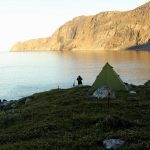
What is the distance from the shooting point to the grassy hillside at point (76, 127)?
2025cm

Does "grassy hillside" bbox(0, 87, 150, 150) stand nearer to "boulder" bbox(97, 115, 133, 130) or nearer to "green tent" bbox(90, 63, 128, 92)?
"boulder" bbox(97, 115, 133, 130)

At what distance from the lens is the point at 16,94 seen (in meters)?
94.0

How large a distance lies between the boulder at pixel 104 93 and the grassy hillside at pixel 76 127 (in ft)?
4.74

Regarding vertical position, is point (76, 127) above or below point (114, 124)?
below

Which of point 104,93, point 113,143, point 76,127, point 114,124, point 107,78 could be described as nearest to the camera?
point 113,143

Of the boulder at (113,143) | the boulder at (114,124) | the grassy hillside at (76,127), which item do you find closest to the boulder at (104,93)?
the grassy hillside at (76,127)

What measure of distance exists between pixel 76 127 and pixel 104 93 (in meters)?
14.1

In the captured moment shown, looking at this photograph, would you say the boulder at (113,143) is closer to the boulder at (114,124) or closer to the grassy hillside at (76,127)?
the grassy hillside at (76,127)

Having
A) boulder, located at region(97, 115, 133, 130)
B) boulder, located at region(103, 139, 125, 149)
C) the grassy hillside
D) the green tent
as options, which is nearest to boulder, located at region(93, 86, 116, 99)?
the grassy hillside

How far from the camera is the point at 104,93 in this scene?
128 feet

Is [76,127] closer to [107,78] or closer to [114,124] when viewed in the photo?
[114,124]

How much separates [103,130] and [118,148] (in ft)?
14.3

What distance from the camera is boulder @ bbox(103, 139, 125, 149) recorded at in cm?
1912

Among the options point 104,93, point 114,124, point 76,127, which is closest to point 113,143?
point 114,124
